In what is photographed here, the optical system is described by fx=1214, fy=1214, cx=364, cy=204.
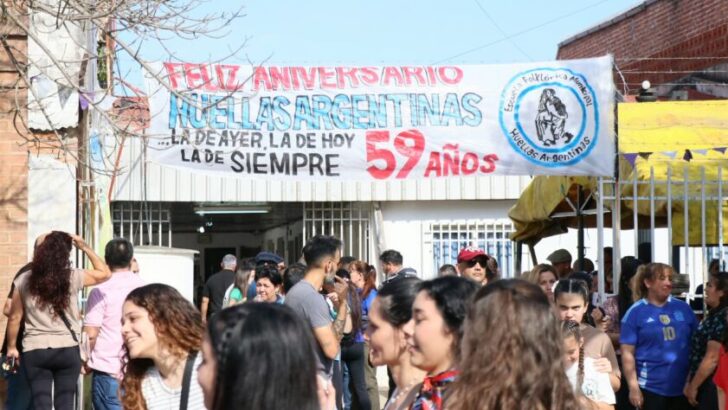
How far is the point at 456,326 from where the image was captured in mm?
4195

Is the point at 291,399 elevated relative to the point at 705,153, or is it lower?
lower

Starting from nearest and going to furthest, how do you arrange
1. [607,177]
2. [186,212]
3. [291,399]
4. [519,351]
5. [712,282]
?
[291,399] → [519,351] → [712,282] → [607,177] → [186,212]

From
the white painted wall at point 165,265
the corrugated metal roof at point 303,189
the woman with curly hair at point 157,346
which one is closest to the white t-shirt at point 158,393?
the woman with curly hair at point 157,346

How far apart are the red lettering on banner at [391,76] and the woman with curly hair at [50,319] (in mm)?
3707

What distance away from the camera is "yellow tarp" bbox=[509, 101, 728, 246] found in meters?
10.9

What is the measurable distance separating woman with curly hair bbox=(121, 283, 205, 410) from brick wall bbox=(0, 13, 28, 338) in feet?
22.5

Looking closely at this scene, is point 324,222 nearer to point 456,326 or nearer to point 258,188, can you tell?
point 258,188

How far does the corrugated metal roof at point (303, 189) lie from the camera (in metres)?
20.5

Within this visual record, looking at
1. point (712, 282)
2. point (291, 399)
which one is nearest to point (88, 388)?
point (712, 282)

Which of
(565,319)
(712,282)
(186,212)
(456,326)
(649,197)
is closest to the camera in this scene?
(456,326)

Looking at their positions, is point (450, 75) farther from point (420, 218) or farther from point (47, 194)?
point (420, 218)


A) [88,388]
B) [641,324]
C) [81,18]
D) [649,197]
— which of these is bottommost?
[88,388]

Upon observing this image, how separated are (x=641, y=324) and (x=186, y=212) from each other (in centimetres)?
1592

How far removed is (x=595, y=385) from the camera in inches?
239
